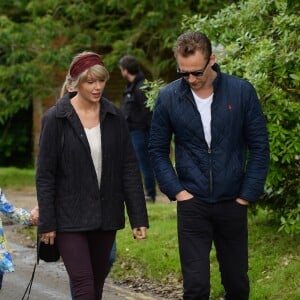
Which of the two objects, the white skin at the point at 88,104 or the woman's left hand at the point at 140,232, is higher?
the white skin at the point at 88,104

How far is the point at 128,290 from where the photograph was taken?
807 centimetres

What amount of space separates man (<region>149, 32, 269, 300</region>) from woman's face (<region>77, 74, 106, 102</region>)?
0.41 meters

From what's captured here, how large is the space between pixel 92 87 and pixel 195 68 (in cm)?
64

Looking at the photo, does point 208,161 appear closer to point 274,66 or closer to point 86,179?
point 86,179

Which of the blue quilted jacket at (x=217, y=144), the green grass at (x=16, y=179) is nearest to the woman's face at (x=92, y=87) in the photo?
the blue quilted jacket at (x=217, y=144)

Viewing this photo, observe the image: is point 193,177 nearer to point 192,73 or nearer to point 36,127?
point 192,73

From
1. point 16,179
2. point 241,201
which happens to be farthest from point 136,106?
point 241,201

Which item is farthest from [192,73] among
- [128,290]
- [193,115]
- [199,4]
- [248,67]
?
[199,4]

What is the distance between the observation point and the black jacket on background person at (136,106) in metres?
11.8

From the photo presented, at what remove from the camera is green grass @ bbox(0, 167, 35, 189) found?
52.7 ft

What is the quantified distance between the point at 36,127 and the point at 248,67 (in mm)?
13034

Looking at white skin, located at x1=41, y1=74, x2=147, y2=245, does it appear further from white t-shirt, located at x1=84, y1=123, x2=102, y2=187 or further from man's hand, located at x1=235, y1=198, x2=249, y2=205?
man's hand, located at x1=235, y1=198, x2=249, y2=205

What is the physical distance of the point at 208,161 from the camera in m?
5.50

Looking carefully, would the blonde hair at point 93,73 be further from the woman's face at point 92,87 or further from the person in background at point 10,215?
the person in background at point 10,215
